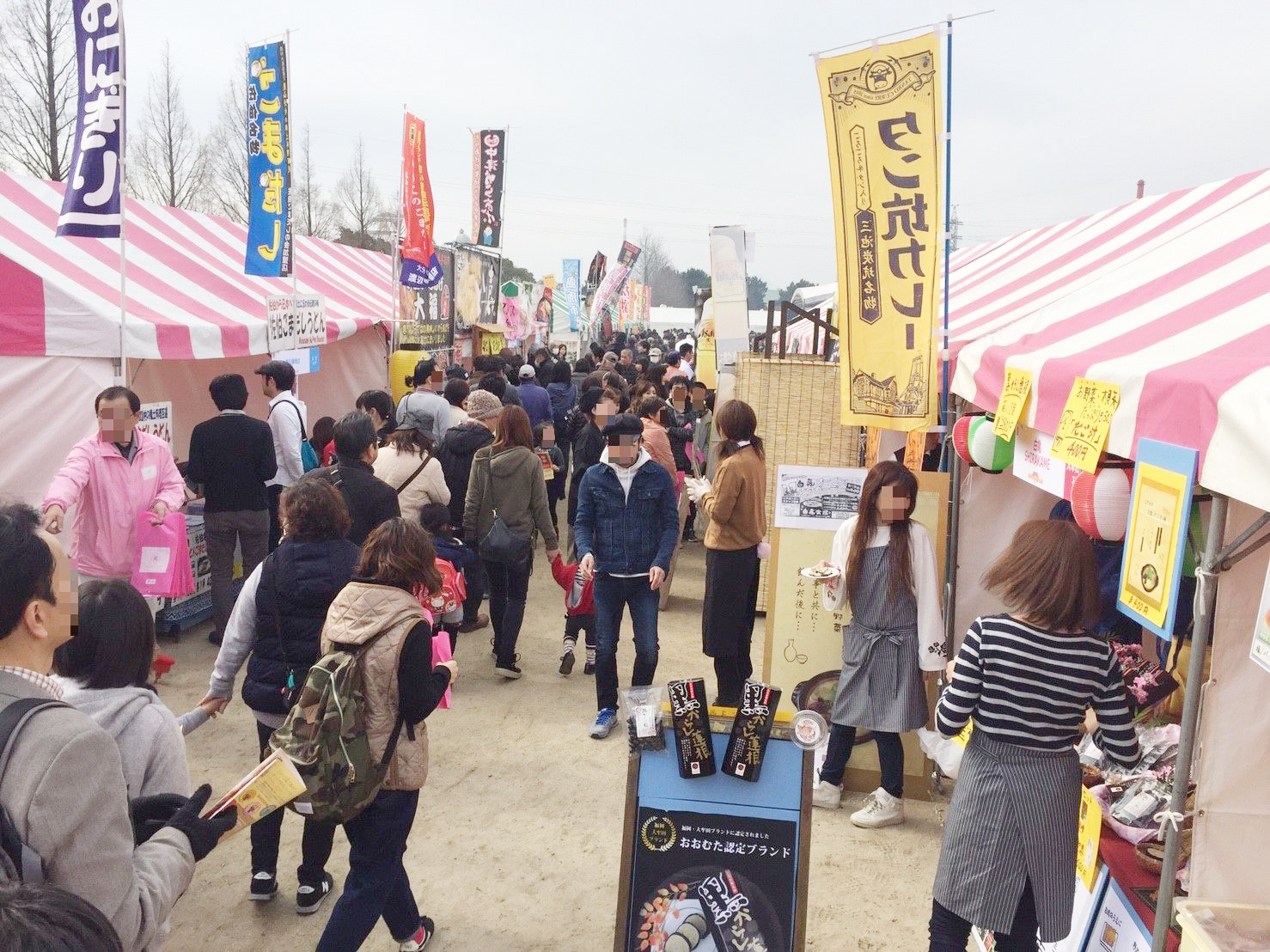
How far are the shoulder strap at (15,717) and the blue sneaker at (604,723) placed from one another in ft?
13.3

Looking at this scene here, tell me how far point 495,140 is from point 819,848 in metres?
14.2

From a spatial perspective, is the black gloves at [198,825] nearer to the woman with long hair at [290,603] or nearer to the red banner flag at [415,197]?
the woman with long hair at [290,603]

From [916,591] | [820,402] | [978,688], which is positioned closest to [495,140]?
[820,402]

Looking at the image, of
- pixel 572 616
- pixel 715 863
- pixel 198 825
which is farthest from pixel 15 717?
pixel 572 616

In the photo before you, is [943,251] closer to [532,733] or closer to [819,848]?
[819,848]

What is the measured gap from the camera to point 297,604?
11.1 feet

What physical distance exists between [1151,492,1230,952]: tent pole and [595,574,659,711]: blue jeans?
2.90 metres

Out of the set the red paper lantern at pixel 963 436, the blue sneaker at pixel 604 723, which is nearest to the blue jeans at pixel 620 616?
the blue sneaker at pixel 604 723

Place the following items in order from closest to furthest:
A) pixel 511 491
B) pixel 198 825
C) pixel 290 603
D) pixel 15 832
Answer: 1. pixel 15 832
2. pixel 198 825
3. pixel 290 603
4. pixel 511 491

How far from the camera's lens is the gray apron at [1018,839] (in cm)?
279

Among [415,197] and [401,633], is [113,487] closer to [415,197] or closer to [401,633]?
[401,633]

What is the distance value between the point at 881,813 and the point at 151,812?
11.1 feet

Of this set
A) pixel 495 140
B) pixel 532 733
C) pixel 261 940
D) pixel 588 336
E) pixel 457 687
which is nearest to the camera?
pixel 261 940

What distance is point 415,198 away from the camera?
10633 mm
